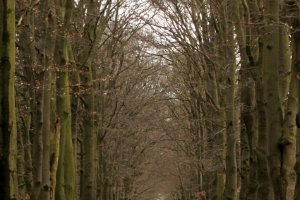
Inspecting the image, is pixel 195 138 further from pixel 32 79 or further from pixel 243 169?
→ pixel 32 79

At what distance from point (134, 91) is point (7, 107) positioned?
759 inches

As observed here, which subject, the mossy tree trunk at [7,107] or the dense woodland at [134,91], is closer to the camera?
the mossy tree trunk at [7,107]

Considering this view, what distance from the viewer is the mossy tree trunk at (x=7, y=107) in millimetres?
7832

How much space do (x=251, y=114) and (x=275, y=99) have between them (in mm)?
3556

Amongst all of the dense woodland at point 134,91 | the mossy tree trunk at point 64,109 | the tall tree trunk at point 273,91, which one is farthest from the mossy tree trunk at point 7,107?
the tall tree trunk at point 273,91

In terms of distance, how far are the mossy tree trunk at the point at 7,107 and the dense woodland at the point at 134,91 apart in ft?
0.05

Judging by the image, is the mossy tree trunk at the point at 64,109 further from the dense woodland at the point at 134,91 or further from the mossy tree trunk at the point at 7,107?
the mossy tree trunk at the point at 7,107

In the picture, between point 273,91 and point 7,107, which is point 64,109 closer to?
point 7,107

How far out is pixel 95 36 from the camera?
16.6 meters

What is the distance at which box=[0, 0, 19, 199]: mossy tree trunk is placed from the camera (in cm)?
783

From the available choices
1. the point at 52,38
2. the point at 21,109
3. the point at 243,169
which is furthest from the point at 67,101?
the point at 243,169

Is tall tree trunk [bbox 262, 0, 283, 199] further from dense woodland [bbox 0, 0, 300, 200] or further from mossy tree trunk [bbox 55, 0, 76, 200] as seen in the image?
mossy tree trunk [bbox 55, 0, 76, 200]

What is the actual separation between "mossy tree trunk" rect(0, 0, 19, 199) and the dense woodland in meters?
0.01

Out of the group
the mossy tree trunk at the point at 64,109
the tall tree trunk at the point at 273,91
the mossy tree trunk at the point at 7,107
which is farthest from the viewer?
the mossy tree trunk at the point at 64,109
